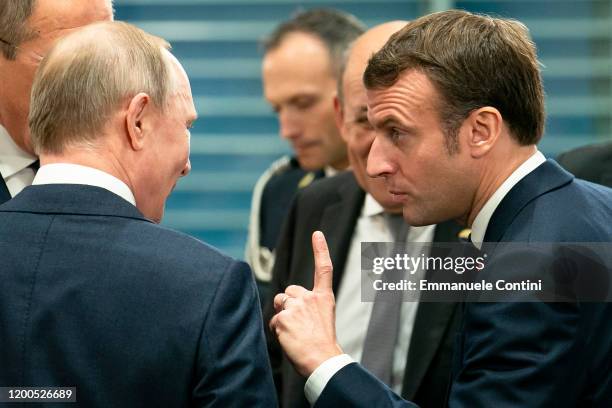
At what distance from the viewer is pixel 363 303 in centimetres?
300

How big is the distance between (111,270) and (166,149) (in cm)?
30

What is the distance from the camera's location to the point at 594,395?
2109mm

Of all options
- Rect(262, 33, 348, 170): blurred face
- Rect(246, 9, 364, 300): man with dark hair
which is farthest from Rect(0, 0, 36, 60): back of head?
Rect(262, 33, 348, 170): blurred face

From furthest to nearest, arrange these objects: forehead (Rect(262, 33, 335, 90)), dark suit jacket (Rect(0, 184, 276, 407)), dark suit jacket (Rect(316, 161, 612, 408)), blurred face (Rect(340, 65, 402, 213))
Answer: forehead (Rect(262, 33, 335, 90))
blurred face (Rect(340, 65, 402, 213))
dark suit jacket (Rect(316, 161, 612, 408))
dark suit jacket (Rect(0, 184, 276, 407))

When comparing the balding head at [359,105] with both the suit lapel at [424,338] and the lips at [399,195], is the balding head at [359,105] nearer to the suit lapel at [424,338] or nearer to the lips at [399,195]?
the suit lapel at [424,338]

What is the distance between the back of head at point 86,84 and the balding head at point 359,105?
1.16 meters

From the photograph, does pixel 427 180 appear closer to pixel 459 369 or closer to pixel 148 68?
pixel 459 369

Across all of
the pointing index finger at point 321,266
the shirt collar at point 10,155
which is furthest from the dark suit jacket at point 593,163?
the shirt collar at point 10,155

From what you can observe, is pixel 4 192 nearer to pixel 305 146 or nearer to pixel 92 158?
pixel 92 158

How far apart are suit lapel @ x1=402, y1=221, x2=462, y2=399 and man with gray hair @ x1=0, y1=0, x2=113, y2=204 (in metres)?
1.13

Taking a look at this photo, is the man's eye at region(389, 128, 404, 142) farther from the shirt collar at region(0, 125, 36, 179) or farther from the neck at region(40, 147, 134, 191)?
the shirt collar at region(0, 125, 36, 179)

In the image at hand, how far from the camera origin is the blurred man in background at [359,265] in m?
2.78

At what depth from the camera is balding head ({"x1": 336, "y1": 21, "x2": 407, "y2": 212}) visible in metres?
3.10

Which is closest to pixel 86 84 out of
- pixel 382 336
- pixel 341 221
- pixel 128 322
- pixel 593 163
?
pixel 128 322
